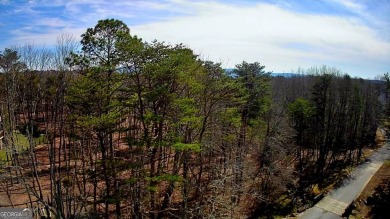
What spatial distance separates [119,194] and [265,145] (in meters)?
16.3

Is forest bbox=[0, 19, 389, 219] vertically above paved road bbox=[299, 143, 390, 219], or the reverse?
forest bbox=[0, 19, 389, 219]

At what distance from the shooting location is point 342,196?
29234 mm

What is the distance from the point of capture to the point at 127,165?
16.6 m

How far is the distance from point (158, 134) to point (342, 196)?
67.1 ft

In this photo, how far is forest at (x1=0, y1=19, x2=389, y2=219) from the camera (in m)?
16.1

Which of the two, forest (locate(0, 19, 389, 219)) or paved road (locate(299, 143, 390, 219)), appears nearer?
forest (locate(0, 19, 389, 219))

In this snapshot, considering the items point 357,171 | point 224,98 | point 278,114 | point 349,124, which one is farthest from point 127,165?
point 349,124

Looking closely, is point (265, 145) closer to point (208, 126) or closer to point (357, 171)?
point (208, 126)

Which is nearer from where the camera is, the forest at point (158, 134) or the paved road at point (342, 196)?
the forest at point (158, 134)

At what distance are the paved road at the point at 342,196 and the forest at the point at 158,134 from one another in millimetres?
1654

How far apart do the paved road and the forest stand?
165cm

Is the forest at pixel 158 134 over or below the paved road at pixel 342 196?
over

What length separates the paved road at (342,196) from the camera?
25656 mm

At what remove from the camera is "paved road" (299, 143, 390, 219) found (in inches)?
1010
